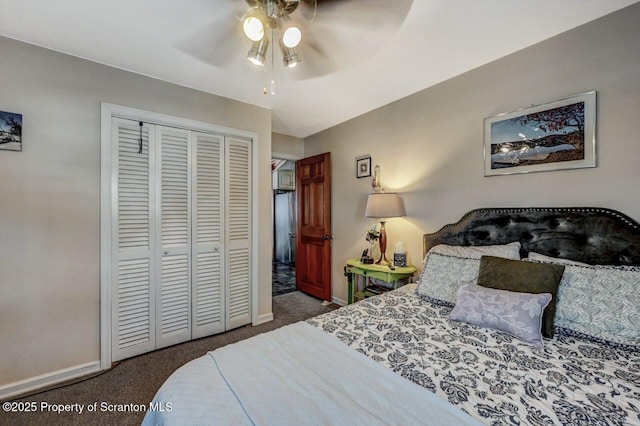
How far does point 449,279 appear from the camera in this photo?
73.8 inches

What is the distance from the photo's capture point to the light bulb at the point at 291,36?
4.49 feet

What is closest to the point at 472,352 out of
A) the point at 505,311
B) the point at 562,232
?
the point at 505,311

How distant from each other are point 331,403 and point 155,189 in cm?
230

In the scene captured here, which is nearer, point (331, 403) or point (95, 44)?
point (331, 403)

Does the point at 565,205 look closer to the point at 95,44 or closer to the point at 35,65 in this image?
the point at 95,44

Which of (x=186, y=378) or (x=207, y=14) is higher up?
(x=207, y=14)

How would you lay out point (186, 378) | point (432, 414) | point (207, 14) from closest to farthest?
point (432, 414), point (186, 378), point (207, 14)

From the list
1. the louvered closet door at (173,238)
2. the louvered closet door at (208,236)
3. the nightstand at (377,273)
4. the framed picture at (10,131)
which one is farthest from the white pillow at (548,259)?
the framed picture at (10,131)

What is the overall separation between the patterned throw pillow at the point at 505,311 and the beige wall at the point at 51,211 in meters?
2.72

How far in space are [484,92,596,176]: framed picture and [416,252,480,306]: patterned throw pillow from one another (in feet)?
2.69

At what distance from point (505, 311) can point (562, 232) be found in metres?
0.84

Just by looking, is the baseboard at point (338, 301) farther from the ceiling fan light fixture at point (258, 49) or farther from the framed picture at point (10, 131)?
the framed picture at point (10, 131)

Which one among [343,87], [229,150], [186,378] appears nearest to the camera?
[186,378]

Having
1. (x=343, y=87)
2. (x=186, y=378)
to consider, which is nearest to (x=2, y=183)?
(x=186, y=378)
